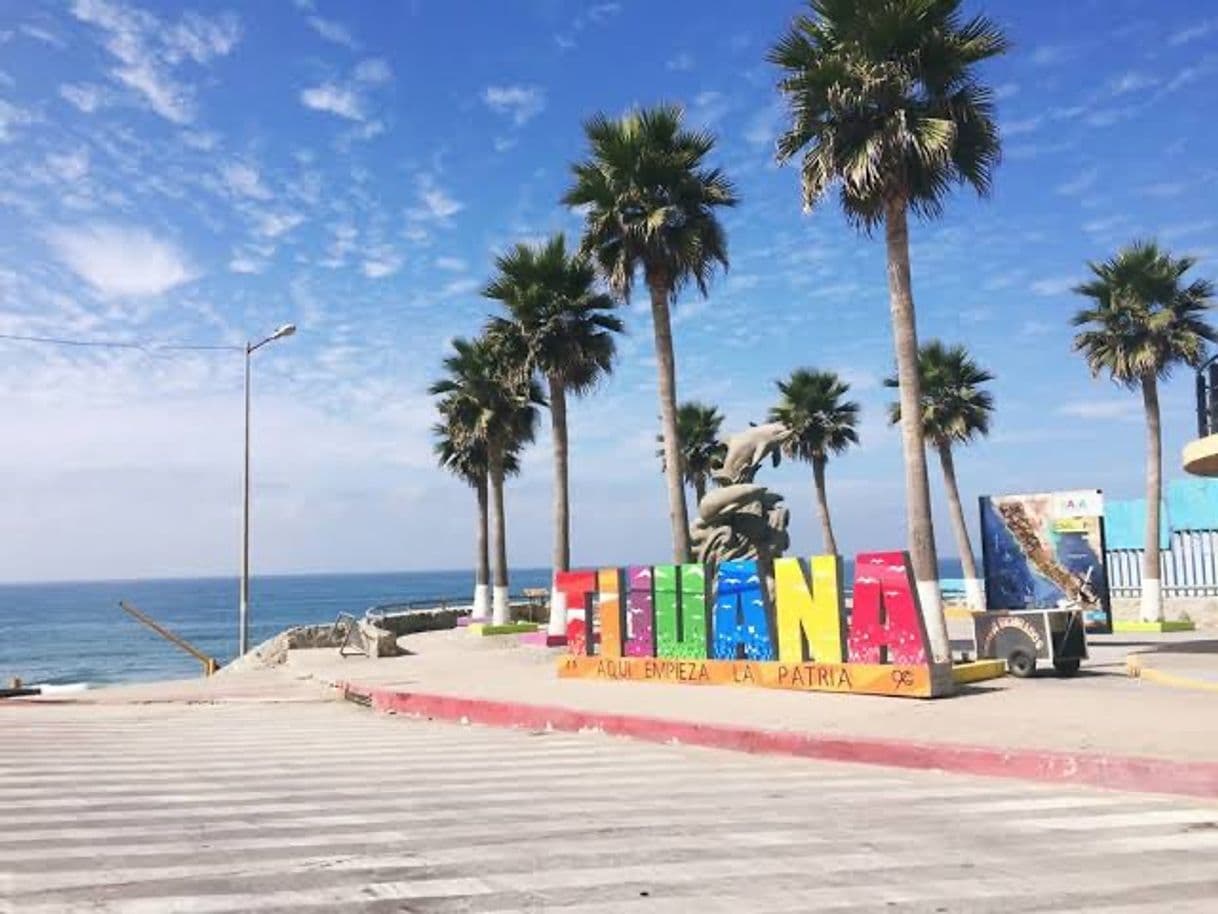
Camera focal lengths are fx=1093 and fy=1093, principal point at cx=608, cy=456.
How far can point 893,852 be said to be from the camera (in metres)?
7.25

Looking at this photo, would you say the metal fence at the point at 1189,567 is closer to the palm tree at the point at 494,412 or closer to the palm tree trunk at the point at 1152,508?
the palm tree trunk at the point at 1152,508

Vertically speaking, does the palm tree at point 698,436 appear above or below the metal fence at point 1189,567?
above

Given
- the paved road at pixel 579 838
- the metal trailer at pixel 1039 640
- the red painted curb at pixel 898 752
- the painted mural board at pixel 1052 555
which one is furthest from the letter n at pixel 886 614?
the painted mural board at pixel 1052 555

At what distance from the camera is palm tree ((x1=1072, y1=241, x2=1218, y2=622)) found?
34.1 metres

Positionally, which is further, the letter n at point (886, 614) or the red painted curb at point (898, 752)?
the letter n at point (886, 614)

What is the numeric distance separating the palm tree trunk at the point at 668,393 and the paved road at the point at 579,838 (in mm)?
13470

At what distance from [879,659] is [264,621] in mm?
130819

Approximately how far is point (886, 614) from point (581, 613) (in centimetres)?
736

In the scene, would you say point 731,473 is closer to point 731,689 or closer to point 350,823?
point 731,689

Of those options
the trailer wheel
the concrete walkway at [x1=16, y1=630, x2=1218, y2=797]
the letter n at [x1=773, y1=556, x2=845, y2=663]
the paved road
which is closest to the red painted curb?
the concrete walkway at [x1=16, y1=630, x2=1218, y2=797]

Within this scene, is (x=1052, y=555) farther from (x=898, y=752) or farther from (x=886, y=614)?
(x=898, y=752)

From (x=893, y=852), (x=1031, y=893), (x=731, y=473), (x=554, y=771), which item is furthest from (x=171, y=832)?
(x=731, y=473)

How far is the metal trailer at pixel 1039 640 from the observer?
58.7 ft

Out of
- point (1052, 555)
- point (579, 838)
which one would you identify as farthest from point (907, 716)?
point (1052, 555)
